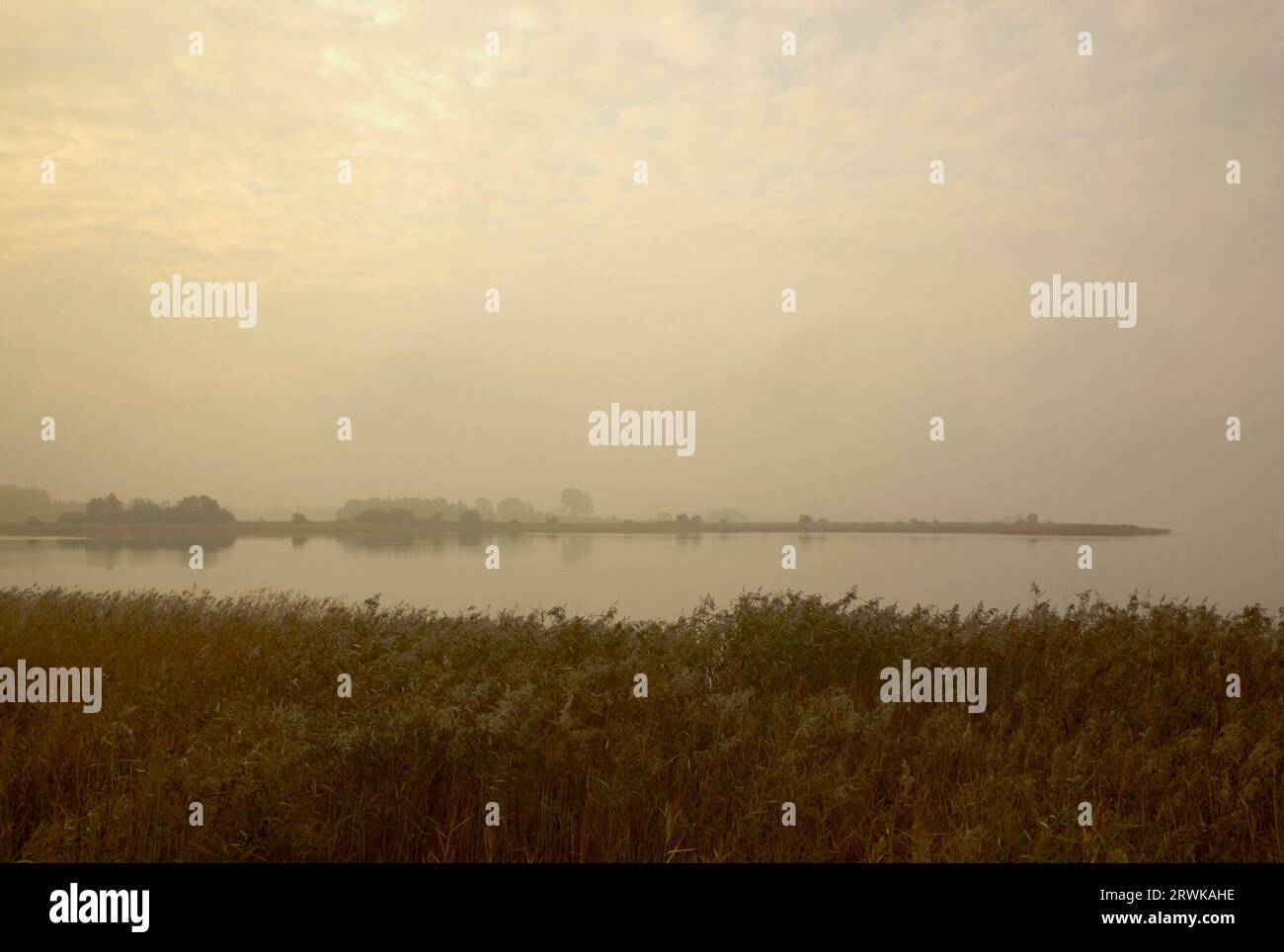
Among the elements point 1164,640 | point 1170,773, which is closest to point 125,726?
point 1170,773

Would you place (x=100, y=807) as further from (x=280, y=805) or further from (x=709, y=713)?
(x=709, y=713)

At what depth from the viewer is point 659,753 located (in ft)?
24.3

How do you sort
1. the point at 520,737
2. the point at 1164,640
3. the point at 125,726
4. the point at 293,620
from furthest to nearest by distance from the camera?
the point at 293,620 < the point at 1164,640 < the point at 125,726 < the point at 520,737

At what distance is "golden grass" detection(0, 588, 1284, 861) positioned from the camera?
661 cm

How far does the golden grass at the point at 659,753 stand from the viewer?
21.7 feet

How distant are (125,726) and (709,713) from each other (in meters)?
5.09

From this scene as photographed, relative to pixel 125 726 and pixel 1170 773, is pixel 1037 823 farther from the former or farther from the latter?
pixel 125 726

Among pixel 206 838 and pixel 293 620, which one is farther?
pixel 293 620

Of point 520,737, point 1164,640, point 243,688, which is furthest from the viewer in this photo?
point 1164,640

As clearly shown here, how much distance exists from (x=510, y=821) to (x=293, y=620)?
285 inches
